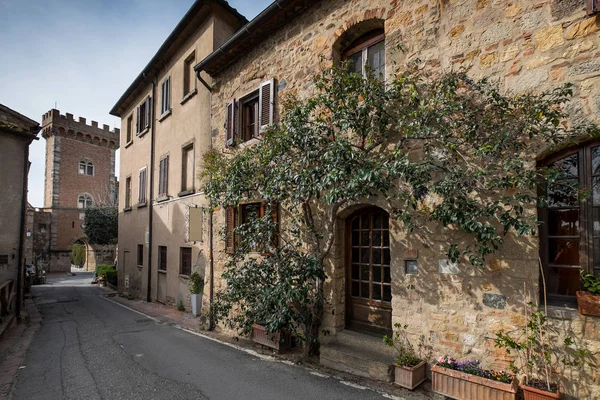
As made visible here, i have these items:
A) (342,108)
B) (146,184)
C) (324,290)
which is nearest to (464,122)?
(342,108)

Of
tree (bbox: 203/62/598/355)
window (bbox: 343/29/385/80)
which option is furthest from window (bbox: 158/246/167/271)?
window (bbox: 343/29/385/80)

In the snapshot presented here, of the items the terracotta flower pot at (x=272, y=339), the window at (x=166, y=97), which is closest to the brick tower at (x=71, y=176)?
the window at (x=166, y=97)

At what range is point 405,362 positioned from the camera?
4543 mm

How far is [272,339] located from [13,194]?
9.95 metres

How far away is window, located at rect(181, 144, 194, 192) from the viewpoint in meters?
10.9

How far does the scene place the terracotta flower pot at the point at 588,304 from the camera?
3441mm

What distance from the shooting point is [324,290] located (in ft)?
19.2

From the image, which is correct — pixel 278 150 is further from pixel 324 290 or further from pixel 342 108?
pixel 324 290

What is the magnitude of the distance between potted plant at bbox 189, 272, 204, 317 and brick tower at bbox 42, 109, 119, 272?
2272 centimetres

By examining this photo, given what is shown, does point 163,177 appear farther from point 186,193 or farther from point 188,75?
point 188,75

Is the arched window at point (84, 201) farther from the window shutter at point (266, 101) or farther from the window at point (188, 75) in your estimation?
the window shutter at point (266, 101)

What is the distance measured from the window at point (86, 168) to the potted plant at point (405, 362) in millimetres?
35594

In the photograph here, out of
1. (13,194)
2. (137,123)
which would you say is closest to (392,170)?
(13,194)

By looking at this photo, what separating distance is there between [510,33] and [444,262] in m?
3.05
